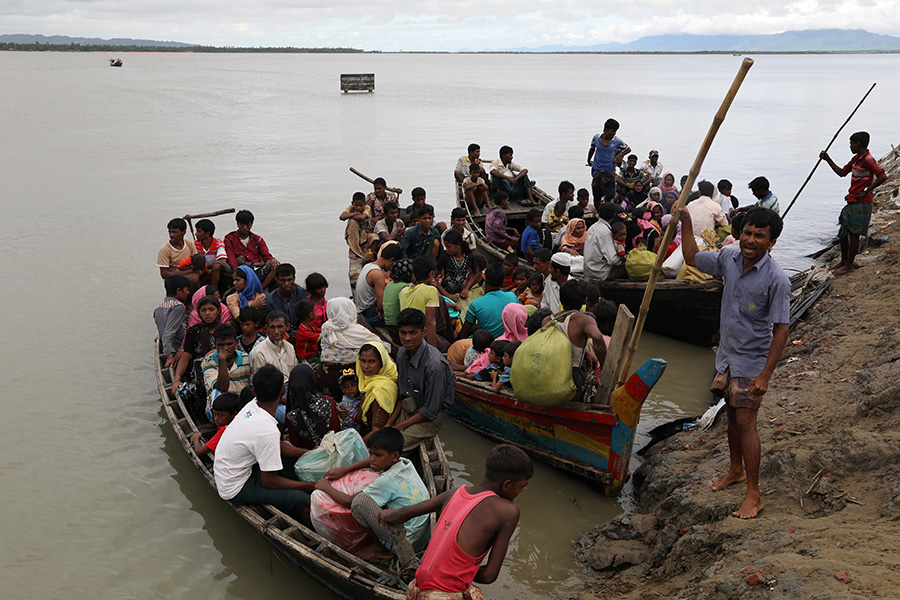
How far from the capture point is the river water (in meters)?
5.55

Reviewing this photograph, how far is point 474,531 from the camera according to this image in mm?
3312

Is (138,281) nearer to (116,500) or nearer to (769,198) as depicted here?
(116,500)

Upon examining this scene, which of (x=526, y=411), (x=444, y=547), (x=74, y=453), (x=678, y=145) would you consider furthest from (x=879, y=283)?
(x=678, y=145)

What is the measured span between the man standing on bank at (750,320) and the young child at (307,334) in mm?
3742

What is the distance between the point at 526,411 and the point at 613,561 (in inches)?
60.6

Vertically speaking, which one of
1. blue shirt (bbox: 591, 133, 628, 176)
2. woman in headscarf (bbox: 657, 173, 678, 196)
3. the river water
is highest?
blue shirt (bbox: 591, 133, 628, 176)

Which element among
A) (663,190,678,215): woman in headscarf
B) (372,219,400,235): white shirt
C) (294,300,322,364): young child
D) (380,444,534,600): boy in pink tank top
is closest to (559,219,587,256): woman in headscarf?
(372,219,400,235): white shirt

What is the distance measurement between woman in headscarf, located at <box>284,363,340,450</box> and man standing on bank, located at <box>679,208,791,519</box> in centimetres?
292

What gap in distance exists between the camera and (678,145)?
29453 mm

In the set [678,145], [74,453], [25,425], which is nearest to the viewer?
[74,453]

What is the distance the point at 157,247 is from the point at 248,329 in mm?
9770

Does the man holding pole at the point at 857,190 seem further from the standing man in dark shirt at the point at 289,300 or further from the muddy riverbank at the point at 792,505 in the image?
the standing man in dark shirt at the point at 289,300

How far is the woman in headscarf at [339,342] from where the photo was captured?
6117 millimetres

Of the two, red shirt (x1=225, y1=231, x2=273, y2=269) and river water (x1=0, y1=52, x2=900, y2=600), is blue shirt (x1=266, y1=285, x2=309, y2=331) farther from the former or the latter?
red shirt (x1=225, y1=231, x2=273, y2=269)
